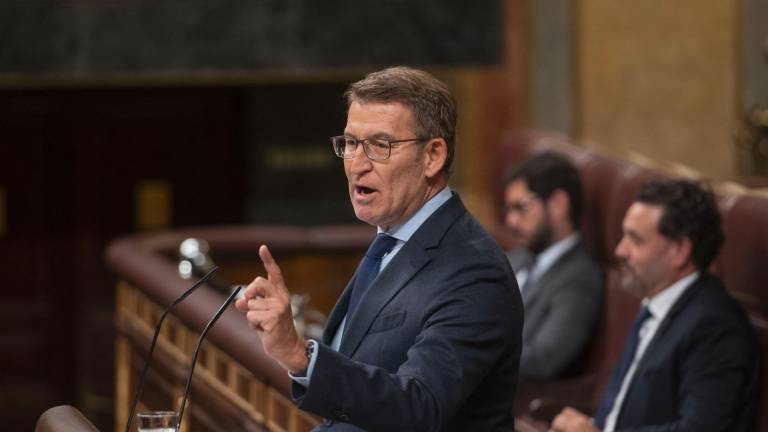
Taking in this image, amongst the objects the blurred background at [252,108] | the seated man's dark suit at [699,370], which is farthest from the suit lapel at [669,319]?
the blurred background at [252,108]

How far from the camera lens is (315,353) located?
2088 millimetres

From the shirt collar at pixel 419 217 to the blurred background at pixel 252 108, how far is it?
14.8 feet

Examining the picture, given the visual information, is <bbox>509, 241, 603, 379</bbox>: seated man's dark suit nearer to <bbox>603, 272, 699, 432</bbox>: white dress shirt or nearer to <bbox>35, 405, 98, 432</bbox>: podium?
<bbox>603, 272, 699, 432</bbox>: white dress shirt

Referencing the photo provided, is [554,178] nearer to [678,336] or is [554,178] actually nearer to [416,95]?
Answer: [678,336]

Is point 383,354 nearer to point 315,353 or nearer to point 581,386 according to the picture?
point 315,353

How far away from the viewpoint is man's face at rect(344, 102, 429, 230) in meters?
2.28

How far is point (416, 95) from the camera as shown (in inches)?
90.4

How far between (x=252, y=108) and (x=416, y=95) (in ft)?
20.6

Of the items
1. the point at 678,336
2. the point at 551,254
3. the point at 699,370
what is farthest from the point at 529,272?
the point at 699,370

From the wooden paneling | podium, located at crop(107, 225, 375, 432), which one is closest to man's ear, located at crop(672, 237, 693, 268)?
podium, located at crop(107, 225, 375, 432)

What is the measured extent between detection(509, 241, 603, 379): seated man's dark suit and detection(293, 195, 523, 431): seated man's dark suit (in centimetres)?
224

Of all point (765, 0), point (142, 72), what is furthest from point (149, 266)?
point (765, 0)

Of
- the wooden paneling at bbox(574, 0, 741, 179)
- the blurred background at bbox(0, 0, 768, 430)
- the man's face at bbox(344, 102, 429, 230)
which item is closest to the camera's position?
the man's face at bbox(344, 102, 429, 230)

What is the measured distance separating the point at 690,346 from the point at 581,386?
3.61ft
